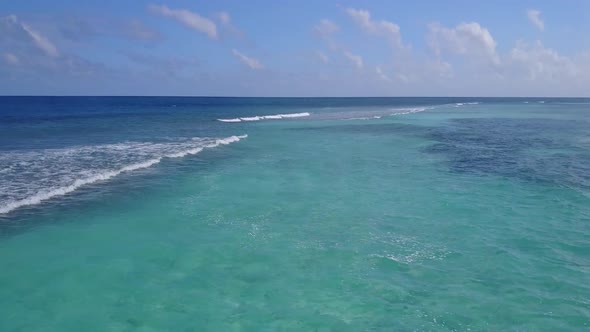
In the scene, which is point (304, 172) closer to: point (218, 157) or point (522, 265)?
point (218, 157)

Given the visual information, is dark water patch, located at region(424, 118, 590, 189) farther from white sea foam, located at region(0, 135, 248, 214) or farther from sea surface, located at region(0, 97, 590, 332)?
white sea foam, located at region(0, 135, 248, 214)

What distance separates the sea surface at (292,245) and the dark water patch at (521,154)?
0.89 ft

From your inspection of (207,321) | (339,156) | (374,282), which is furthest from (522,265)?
(339,156)

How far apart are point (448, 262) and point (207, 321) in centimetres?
591

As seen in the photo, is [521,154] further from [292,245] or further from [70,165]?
[70,165]

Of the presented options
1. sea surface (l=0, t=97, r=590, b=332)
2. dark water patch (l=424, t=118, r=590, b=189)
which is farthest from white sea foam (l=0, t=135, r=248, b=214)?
dark water patch (l=424, t=118, r=590, b=189)

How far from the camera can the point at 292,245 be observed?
12.0 metres

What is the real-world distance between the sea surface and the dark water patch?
10.7 inches

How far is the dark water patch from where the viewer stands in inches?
837

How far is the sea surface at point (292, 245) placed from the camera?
8.62m

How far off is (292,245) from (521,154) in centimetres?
2117

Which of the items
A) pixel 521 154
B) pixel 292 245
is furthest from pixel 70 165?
pixel 521 154

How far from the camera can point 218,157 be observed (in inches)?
1024

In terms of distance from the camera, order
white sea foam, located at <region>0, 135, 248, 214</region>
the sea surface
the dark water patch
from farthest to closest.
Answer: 1. the dark water patch
2. white sea foam, located at <region>0, 135, 248, 214</region>
3. the sea surface
